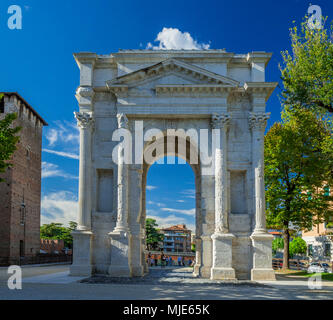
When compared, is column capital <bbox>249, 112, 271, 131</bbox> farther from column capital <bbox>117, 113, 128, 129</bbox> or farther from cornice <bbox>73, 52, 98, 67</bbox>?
cornice <bbox>73, 52, 98, 67</bbox>

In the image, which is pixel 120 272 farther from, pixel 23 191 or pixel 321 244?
pixel 321 244

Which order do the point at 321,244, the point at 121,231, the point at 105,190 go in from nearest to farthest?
the point at 121,231 → the point at 105,190 → the point at 321,244

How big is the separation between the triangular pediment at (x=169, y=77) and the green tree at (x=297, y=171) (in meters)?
6.68

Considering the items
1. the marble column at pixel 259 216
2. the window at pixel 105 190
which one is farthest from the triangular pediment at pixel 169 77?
the window at pixel 105 190

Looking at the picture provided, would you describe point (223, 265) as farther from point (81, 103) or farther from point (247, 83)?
point (81, 103)

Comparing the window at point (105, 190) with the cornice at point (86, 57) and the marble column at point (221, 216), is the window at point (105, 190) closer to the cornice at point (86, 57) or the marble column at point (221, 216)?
the marble column at point (221, 216)

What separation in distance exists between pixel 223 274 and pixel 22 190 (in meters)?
26.8

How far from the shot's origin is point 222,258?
71.1ft

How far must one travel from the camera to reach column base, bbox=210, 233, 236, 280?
21.4m

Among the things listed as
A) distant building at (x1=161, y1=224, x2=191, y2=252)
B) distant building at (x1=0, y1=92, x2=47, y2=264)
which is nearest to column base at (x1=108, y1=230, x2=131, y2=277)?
distant building at (x1=0, y1=92, x2=47, y2=264)

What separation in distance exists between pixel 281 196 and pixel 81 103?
15.8m

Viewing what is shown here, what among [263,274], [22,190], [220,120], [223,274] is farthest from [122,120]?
[22,190]

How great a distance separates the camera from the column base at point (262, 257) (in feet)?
70.7

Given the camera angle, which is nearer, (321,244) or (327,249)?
(327,249)
